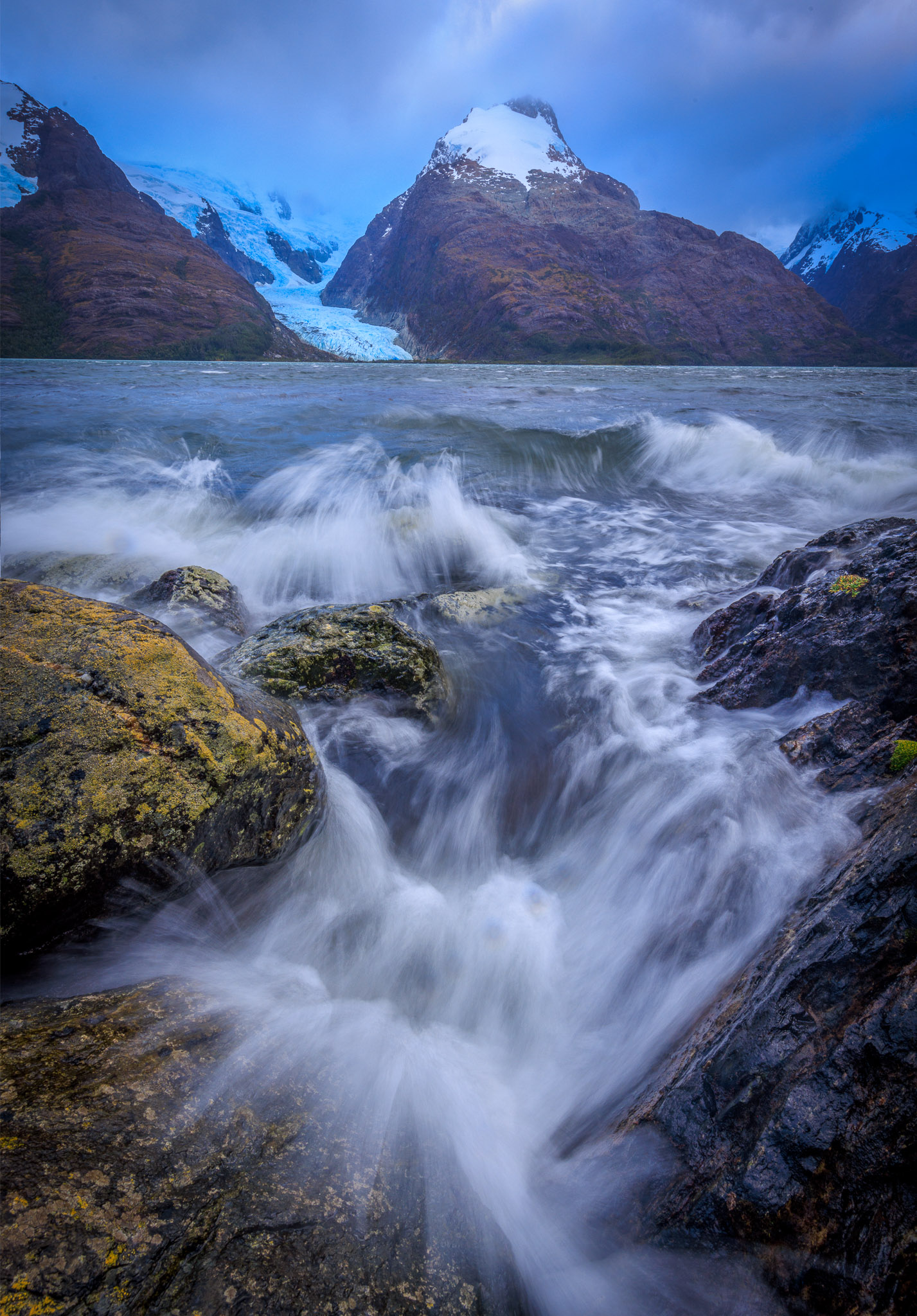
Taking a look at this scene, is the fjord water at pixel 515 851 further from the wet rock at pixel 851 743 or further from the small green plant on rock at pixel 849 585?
the small green plant on rock at pixel 849 585

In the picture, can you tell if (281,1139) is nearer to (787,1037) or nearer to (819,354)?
(787,1037)

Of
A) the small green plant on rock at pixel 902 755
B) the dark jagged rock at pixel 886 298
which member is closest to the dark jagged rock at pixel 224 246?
the dark jagged rock at pixel 886 298

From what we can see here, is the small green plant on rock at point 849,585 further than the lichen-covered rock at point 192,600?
No

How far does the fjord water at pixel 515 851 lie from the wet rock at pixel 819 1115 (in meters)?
0.12

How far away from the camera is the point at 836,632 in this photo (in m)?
3.41

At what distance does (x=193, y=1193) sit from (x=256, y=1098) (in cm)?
37

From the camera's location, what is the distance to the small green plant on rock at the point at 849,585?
3525mm

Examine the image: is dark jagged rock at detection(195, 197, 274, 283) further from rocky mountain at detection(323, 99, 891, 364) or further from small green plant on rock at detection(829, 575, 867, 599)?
small green plant on rock at detection(829, 575, 867, 599)

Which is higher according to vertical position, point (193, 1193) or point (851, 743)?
point (851, 743)

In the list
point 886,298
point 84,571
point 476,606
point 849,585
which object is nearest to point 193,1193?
point 849,585

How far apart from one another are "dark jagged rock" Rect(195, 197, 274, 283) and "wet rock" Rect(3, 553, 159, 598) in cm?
22376

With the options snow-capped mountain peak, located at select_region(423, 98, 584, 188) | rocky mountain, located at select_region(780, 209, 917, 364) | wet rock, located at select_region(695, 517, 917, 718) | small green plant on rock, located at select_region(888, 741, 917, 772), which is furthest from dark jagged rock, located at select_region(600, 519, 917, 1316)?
snow-capped mountain peak, located at select_region(423, 98, 584, 188)

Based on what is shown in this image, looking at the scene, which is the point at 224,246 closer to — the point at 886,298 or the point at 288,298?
the point at 288,298

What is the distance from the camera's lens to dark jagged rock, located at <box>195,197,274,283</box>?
18538 cm
